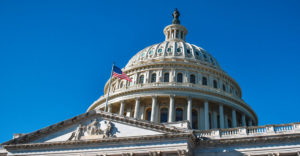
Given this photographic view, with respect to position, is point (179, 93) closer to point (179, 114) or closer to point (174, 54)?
point (179, 114)

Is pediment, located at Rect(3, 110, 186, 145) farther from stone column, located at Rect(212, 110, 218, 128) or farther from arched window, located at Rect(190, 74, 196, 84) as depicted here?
arched window, located at Rect(190, 74, 196, 84)

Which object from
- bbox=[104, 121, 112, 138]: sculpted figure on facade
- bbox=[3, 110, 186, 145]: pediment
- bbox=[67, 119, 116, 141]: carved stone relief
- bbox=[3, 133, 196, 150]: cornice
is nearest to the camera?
bbox=[3, 133, 196, 150]: cornice

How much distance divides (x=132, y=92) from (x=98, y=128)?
1944 cm

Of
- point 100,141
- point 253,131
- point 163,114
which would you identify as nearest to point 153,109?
point 163,114

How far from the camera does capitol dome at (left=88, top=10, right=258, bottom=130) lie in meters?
51.5

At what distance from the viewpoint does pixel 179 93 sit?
171 feet

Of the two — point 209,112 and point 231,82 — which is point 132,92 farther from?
point 231,82

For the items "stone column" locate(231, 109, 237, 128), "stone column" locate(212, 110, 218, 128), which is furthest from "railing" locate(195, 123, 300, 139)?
"stone column" locate(231, 109, 237, 128)

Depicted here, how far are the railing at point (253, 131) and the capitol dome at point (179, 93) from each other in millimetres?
→ 15496

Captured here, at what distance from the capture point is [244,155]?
30219 mm

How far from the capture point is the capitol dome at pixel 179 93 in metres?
51.5

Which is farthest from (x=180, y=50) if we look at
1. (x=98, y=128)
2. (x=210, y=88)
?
(x=98, y=128)

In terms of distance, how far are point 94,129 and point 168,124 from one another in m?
7.75

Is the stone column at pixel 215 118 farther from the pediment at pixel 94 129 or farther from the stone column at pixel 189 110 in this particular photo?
the pediment at pixel 94 129
